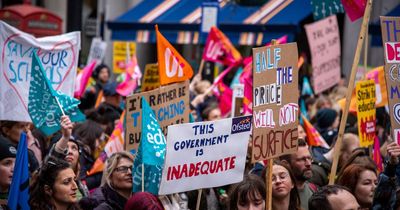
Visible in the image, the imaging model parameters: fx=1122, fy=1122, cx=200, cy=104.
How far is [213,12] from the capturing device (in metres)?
16.0

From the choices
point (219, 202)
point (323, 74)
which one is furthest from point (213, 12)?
point (219, 202)

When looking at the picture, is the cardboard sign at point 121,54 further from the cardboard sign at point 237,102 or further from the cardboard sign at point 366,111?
the cardboard sign at point 366,111

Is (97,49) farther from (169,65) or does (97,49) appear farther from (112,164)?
(112,164)

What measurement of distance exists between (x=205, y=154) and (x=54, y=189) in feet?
3.43

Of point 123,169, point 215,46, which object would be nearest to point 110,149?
point 123,169

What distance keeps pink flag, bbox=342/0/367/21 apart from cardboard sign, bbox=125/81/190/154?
1612mm

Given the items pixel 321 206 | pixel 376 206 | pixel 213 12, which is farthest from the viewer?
pixel 213 12

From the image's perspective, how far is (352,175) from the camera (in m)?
8.41

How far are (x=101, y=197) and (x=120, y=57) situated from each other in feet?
40.9

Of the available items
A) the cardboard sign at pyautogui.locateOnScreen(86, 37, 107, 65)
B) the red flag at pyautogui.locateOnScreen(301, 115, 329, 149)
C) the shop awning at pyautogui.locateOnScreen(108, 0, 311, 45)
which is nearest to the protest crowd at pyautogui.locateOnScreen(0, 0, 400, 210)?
the red flag at pyautogui.locateOnScreen(301, 115, 329, 149)

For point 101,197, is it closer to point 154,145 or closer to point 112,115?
point 154,145

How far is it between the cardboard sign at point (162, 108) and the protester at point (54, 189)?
1200 millimetres

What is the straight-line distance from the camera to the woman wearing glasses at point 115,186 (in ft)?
25.7

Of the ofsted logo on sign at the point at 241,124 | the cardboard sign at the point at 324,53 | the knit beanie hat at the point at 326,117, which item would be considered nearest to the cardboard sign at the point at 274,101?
the ofsted logo on sign at the point at 241,124
